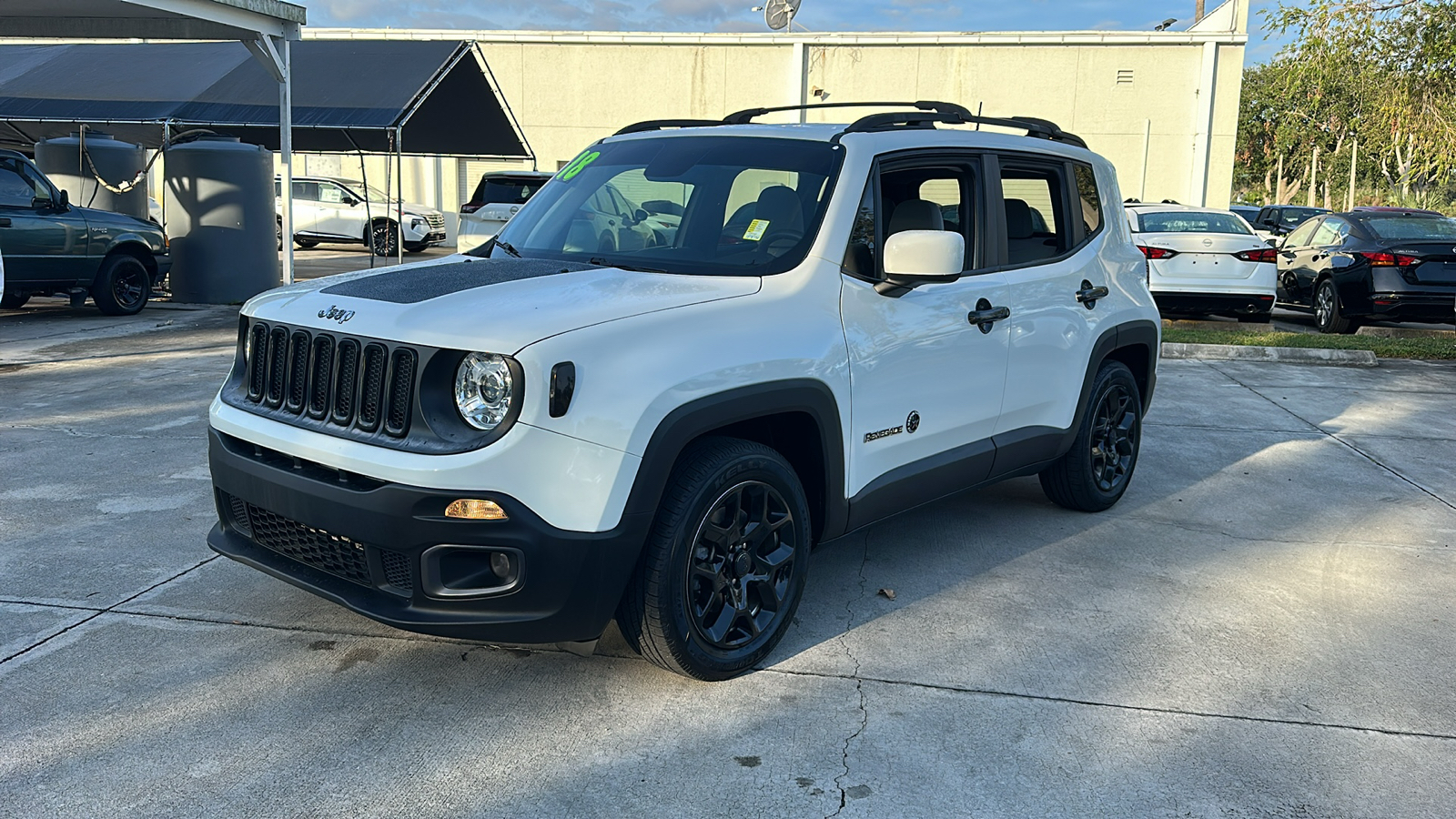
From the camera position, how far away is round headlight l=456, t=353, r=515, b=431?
10.3 feet

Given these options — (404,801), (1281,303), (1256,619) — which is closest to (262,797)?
(404,801)

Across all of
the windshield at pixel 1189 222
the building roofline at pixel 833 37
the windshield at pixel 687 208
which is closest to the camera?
the windshield at pixel 687 208

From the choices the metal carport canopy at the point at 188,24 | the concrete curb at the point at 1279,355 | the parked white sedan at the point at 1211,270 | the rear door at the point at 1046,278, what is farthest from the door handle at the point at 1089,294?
the metal carport canopy at the point at 188,24

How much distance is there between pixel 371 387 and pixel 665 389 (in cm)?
84

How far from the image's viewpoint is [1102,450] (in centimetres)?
580

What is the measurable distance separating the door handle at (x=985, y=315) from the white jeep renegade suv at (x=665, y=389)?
0.02 m

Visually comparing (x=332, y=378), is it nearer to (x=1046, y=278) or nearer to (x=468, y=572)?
(x=468, y=572)

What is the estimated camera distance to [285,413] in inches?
140

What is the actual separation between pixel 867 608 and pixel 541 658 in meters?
1.29

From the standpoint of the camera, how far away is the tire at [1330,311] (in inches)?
535

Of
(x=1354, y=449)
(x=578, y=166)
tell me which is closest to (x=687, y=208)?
(x=578, y=166)

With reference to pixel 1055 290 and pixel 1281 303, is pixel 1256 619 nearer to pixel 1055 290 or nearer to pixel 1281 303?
pixel 1055 290

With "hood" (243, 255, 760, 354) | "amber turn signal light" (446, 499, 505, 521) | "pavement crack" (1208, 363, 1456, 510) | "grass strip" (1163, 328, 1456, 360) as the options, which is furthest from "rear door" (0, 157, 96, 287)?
"pavement crack" (1208, 363, 1456, 510)

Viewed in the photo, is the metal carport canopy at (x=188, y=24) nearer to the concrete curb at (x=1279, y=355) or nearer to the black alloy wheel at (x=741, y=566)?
the concrete curb at (x=1279, y=355)
